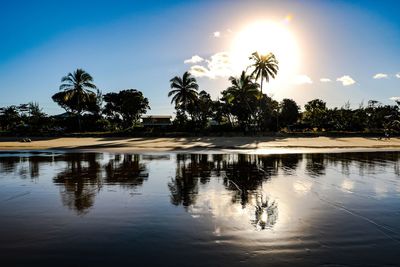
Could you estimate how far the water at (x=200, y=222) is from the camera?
195 inches

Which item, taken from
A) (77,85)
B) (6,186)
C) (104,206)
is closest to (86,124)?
(77,85)

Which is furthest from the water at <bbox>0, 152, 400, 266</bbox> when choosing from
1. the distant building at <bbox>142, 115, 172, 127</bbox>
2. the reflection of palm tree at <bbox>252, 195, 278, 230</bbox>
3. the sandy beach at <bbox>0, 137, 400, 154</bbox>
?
the distant building at <bbox>142, 115, 172, 127</bbox>

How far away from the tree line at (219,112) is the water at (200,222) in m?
43.7

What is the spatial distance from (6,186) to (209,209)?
25.5 feet

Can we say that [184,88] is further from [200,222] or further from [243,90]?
[200,222]

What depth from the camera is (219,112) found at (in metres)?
73.1

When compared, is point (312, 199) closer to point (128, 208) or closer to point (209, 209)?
point (209, 209)

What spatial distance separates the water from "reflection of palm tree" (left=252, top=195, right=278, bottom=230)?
0.08 feet

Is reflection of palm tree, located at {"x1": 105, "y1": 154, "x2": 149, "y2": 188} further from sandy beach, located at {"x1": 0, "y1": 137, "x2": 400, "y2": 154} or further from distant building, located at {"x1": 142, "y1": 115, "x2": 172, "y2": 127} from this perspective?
distant building, located at {"x1": 142, "y1": 115, "x2": 172, "y2": 127}

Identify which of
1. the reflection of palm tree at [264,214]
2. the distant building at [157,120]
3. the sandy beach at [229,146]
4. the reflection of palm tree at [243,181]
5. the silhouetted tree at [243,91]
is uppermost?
the silhouetted tree at [243,91]

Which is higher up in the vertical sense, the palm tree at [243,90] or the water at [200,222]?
the palm tree at [243,90]

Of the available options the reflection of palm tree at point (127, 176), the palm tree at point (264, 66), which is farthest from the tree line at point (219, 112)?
the reflection of palm tree at point (127, 176)

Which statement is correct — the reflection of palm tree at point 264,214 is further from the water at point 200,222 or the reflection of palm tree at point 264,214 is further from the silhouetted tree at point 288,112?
the silhouetted tree at point 288,112

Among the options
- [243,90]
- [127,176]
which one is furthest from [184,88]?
[127,176]
